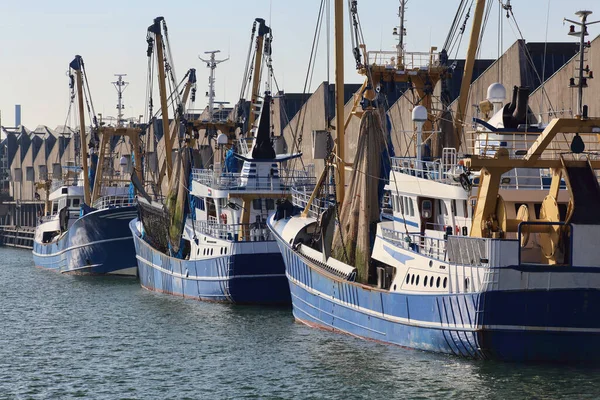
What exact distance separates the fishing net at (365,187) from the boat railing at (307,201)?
3.11 m

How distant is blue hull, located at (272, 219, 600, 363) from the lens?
25.4 metres

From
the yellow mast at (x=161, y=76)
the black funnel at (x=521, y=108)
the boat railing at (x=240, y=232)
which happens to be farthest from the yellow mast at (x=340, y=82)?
the yellow mast at (x=161, y=76)

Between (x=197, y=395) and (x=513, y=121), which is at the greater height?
(x=513, y=121)

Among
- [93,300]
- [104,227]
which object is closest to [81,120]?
[104,227]

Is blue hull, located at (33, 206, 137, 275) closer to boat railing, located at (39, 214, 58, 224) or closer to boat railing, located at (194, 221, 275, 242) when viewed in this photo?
boat railing, located at (39, 214, 58, 224)

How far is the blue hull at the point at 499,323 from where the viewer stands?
25.4 metres

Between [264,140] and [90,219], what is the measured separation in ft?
63.5

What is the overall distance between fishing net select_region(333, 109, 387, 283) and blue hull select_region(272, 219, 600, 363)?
353 centimetres

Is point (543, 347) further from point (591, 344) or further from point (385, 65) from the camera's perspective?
point (385, 65)

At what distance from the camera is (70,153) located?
115125 millimetres


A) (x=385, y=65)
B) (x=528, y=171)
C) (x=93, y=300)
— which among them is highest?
(x=385, y=65)

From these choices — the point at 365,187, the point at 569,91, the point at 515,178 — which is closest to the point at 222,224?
the point at 365,187

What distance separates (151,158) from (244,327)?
5909 cm

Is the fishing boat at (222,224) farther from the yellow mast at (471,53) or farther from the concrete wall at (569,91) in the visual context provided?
the concrete wall at (569,91)
